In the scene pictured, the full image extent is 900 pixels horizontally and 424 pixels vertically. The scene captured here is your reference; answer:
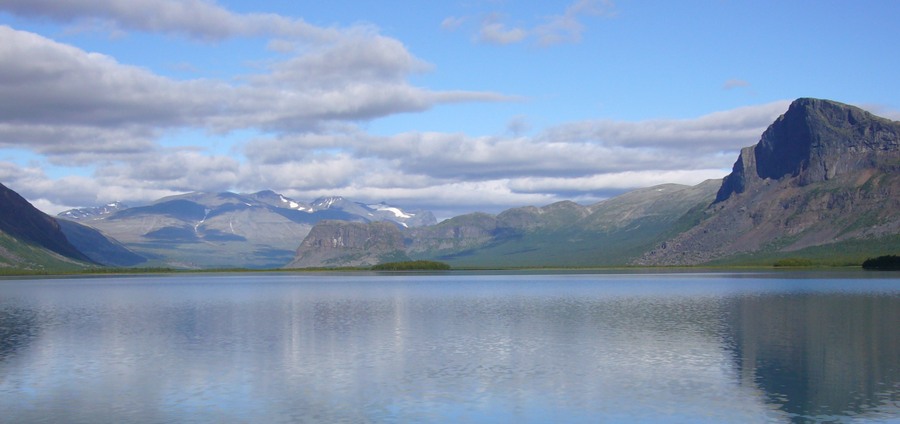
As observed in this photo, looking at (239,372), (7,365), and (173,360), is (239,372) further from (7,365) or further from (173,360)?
(7,365)

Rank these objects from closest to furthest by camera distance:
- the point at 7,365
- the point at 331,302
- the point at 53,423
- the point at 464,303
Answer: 1. the point at 53,423
2. the point at 7,365
3. the point at 464,303
4. the point at 331,302

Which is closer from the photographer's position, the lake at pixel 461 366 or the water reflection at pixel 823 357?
the lake at pixel 461 366

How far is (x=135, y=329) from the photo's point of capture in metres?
83.2

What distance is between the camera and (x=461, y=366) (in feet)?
180

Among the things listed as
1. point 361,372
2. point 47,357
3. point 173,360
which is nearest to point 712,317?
point 361,372

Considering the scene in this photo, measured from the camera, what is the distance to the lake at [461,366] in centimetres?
4122

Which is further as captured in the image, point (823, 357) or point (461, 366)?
point (823, 357)

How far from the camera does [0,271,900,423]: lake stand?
4122 centimetres

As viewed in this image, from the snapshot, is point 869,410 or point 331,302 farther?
point 331,302

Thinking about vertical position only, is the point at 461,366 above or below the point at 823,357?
below

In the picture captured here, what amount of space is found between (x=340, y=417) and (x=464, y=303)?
79.5 metres

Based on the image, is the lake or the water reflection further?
the water reflection

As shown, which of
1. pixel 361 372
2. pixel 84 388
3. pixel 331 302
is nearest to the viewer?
pixel 84 388

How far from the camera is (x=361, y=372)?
53.0m
